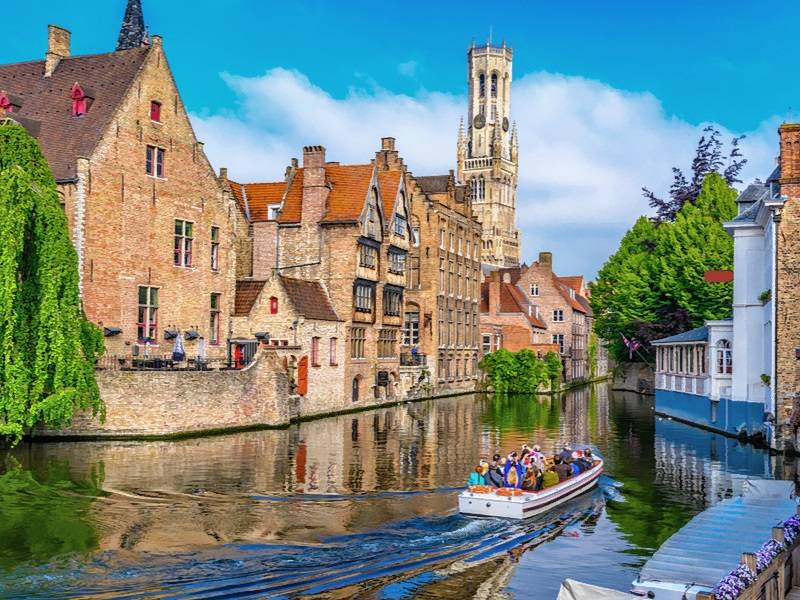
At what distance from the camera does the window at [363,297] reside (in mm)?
53500

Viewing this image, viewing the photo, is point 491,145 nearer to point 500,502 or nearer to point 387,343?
point 387,343

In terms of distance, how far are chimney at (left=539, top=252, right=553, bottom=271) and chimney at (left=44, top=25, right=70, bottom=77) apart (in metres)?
59.5

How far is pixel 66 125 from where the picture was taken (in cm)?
4206

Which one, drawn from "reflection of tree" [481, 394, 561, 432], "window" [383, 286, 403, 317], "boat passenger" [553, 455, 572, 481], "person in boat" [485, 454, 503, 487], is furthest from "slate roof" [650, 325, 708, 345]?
"person in boat" [485, 454, 503, 487]

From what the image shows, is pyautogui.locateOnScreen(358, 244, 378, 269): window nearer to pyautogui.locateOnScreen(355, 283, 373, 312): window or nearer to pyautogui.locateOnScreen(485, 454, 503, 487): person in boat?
Answer: pyautogui.locateOnScreen(355, 283, 373, 312): window

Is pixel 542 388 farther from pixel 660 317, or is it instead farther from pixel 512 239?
pixel 512 239

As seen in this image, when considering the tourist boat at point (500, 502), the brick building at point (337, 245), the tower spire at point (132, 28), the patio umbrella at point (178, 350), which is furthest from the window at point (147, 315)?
the tower spire at point (132, 28)

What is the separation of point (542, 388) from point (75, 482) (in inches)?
2197

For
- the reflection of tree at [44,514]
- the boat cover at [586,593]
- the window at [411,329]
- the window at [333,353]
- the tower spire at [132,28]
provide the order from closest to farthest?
the boat cover at [586,593] → the reflection of tree at [44,514] → the window at [333,353] → the tower spire at [132,28] → the window at [411,329]

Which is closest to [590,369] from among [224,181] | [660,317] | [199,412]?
[660,317]

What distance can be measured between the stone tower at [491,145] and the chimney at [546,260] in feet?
285

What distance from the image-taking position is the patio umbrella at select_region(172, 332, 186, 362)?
42.0 metres

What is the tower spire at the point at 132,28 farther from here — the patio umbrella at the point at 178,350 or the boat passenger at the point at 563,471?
the boat passenger at the point at 563,471

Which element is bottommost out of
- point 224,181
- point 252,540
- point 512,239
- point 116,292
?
point 252,540
